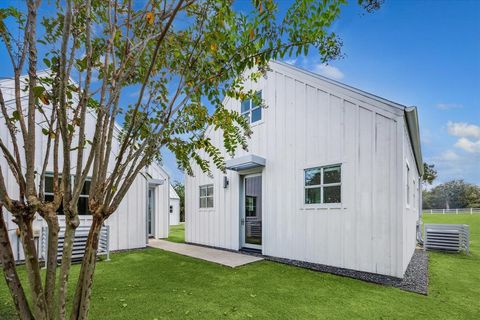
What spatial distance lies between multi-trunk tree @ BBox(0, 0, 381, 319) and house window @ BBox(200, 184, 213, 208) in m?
A: 7.71

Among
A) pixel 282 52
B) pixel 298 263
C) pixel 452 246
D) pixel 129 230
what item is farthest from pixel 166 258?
pixel 452 246

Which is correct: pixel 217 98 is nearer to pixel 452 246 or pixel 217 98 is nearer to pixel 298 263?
pixel 298 263

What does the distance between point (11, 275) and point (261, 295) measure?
3773mm

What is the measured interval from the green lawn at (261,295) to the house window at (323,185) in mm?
1748

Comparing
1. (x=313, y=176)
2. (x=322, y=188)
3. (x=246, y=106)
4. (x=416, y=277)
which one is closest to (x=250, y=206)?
(x=313, y=176)

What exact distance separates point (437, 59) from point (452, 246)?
6.34 m

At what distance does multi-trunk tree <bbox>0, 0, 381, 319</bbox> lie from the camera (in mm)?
1475

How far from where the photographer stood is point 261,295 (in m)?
4.47

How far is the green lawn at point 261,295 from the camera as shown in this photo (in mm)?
3742

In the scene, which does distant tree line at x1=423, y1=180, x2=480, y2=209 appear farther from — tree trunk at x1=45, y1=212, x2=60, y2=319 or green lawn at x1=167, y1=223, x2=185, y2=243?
tree trunk at x1=45, y1=212, x2=60, y2=319

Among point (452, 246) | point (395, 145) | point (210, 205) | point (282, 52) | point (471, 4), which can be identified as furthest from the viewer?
point (210, 205)

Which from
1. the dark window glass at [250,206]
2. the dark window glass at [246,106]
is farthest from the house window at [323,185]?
the dark window glass at [246,106]

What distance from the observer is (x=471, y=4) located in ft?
23.9

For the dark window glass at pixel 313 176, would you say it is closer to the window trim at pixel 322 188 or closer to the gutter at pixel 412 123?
the window trim at pixel 322 188
